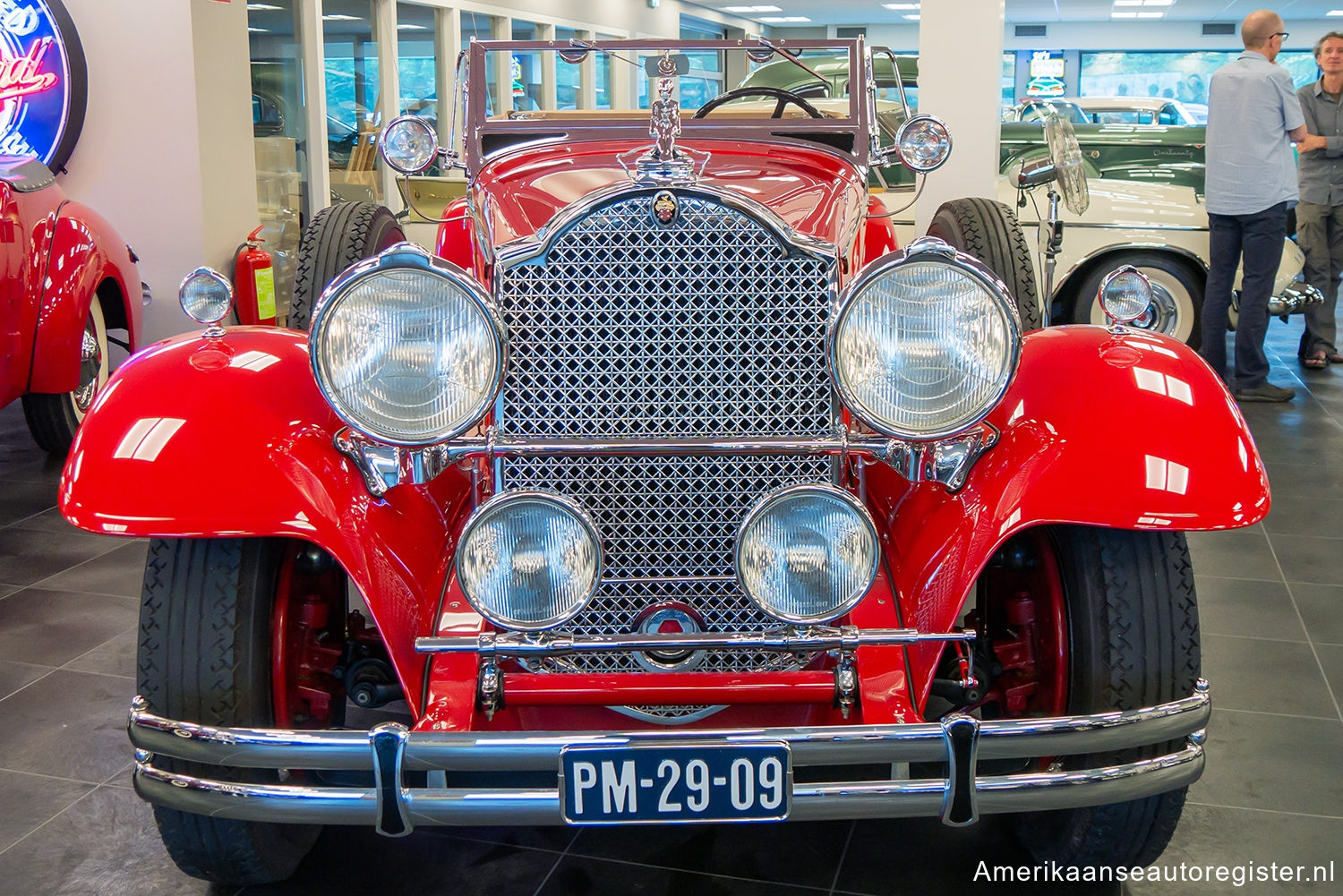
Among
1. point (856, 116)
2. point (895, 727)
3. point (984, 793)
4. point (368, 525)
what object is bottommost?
point (984, 793)

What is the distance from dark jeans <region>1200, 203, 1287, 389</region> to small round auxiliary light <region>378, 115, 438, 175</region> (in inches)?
182

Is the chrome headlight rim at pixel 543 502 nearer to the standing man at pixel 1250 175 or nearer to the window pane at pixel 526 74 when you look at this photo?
the standing man at pixel 1250 175

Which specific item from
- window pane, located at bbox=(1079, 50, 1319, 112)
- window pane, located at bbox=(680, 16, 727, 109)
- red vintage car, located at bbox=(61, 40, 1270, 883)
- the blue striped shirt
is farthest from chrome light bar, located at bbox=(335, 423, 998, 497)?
window pane, located at bbox=(1079, 50, 1319, 112)

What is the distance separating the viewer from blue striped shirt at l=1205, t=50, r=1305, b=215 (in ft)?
19.0

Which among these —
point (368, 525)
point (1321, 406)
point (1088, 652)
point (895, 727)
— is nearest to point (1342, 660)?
point (1088, 652)

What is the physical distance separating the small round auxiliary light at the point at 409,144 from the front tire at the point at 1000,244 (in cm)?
138

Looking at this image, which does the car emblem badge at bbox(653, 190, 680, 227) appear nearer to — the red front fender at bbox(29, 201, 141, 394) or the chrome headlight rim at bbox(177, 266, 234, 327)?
the chrome headlight rim at bbox(177, 266, 234, 327)

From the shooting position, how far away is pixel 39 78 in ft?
20.2

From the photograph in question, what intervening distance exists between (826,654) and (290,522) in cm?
92

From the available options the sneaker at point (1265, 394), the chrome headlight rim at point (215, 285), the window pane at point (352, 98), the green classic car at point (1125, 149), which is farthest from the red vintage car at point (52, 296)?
the sneaker at point (1265, 394)

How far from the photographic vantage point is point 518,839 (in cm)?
231

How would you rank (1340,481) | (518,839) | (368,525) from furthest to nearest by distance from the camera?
(1340,481) < (518,839) < (368,525)

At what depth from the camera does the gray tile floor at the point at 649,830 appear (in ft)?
7.13

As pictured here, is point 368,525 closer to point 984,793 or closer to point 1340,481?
point 984,793
